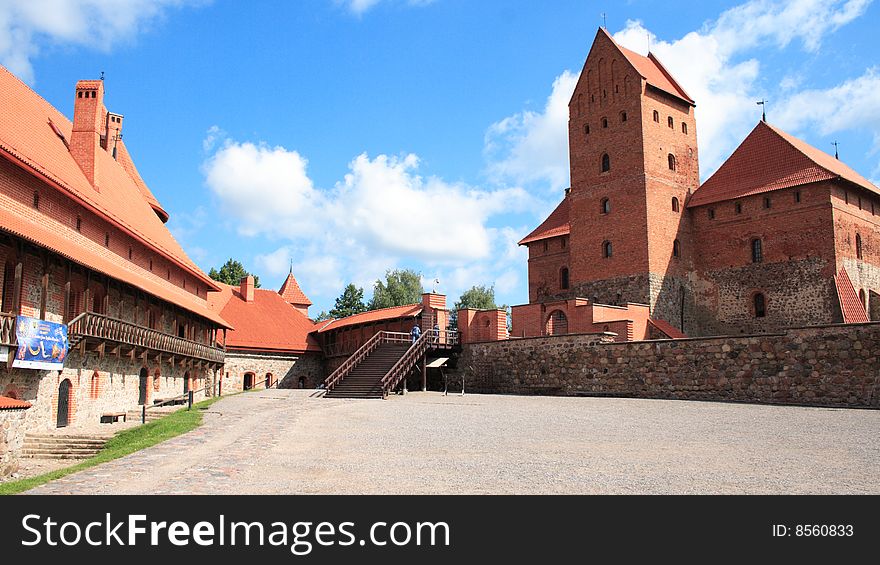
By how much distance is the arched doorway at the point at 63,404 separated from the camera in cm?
1727

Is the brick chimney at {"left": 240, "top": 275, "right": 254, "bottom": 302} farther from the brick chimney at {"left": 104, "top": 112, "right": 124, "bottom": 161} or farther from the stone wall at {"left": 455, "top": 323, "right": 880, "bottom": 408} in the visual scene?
the stone wall at {"left": 455, "top": 323, "right": 880, "bottom": 408}

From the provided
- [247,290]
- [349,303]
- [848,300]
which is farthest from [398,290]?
[848,300]

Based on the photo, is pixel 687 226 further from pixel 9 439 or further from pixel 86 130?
pixel 9 439

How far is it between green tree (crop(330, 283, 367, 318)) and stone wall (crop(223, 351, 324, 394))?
28.2m

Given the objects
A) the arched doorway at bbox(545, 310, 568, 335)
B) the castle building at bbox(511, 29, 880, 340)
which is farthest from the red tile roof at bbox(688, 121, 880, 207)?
the arched doorway at bbox(545, 310, 568, 335)

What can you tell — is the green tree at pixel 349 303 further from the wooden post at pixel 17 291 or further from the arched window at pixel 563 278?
the wooden post at pixel 17 291

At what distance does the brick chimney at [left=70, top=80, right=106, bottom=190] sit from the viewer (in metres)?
22.3


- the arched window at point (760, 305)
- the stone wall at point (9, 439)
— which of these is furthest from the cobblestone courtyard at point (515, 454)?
the arched window at point (760, 305)

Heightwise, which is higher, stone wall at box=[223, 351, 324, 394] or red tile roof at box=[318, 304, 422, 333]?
red tile roof at box=[318, 304, 422, 333]

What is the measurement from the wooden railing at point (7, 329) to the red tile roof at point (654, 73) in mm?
28191

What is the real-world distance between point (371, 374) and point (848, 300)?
61.1 feet

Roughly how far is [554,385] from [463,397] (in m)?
3.60

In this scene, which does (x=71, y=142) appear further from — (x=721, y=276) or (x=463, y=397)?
(x=721, y=276)
